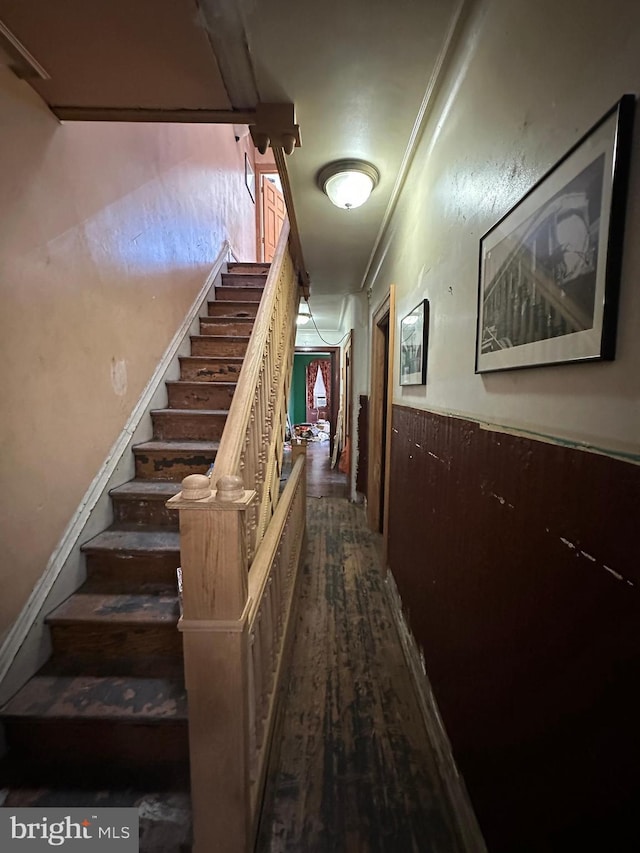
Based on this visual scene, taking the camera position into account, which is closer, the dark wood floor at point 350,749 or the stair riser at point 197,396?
the dark wood floor at point 350,749

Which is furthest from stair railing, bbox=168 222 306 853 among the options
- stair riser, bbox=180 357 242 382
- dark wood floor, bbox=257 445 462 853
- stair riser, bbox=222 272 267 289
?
stair riser, bbox=222 272 267 289

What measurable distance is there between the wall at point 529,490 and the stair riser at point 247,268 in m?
2.59

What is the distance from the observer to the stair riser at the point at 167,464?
1.98 m

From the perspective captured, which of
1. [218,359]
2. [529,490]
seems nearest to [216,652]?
[529,490]

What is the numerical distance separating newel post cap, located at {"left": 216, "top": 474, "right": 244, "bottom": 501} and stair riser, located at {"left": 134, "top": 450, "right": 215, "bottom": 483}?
3.98 feet

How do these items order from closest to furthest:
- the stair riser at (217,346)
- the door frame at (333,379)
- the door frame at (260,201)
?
1. the stair riser at (217,346)
2. the door frame at (260,201)
3. the door frame at (333,379)

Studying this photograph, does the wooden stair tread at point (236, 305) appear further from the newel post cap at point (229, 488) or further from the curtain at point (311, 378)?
the curtain at point (311, 378)

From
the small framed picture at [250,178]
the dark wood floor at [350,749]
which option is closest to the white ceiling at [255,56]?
the dark wood floor at [350,749]

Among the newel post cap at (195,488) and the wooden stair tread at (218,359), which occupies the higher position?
the wooden stair tread at (218,359)

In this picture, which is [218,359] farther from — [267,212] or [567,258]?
[267,212]

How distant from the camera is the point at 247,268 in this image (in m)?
3.74

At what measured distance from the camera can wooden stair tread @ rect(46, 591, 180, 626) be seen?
1.33 metres

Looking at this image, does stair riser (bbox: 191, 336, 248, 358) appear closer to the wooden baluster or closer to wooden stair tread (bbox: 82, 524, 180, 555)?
wooden stair tread (bbox: 82, 524, 180, 555)

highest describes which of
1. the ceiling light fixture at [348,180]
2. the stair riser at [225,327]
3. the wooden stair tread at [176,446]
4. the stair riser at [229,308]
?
the ceiling light fixture at [348,180]
